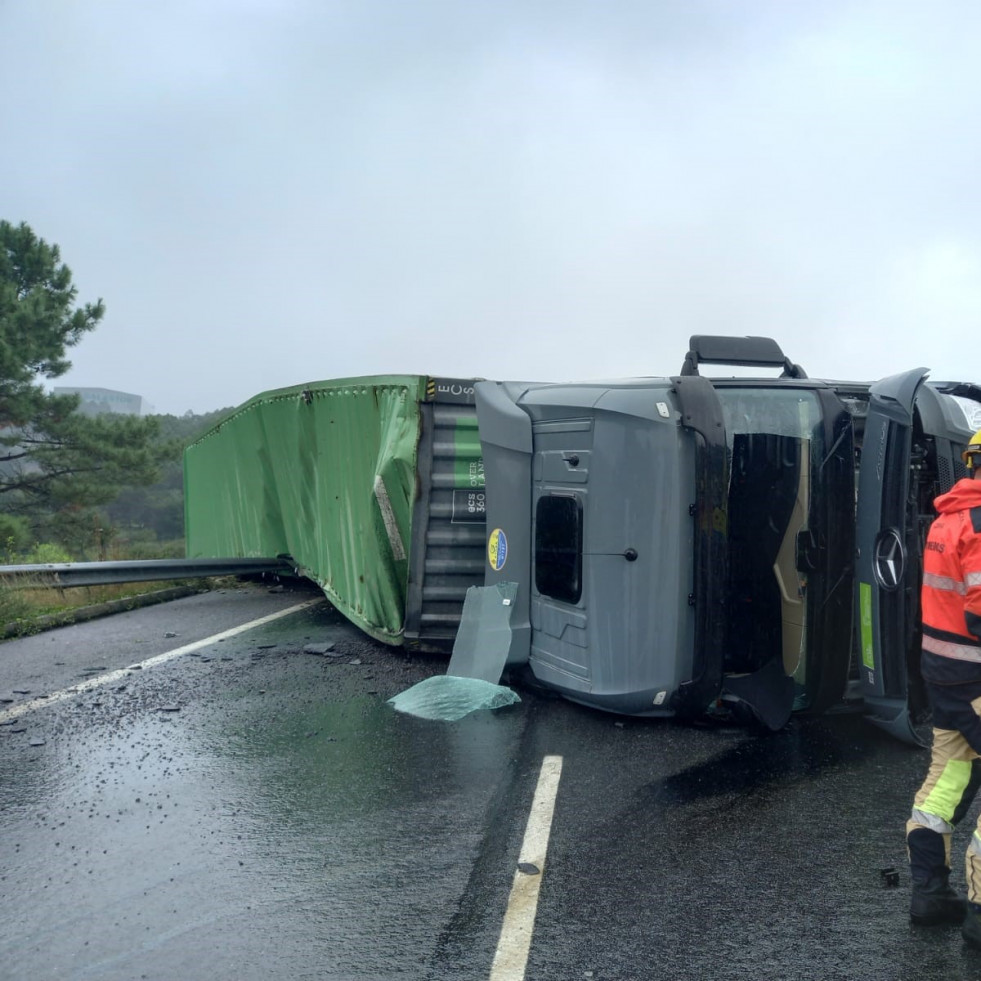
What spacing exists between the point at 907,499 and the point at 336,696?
3985 mm

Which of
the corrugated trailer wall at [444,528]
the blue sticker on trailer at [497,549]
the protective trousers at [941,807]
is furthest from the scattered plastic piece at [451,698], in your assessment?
the protective trousers at [941,807]

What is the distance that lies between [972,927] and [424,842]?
2.14 metres

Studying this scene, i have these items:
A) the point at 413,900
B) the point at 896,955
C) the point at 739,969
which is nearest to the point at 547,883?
the point at 413,900

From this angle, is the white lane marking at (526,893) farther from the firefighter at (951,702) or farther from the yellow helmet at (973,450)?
the yellow helmet at (973,450)

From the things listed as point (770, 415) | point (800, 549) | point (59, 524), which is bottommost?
point (59, 524)

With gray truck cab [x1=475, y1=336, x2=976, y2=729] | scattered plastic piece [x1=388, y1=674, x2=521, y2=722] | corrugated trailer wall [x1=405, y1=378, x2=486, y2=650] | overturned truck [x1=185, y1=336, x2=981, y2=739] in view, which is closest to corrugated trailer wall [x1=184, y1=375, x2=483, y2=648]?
corrugated trailer wall [x1=405, y1=378, x2=486, y2=650]

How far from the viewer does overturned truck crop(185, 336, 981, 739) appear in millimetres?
5102

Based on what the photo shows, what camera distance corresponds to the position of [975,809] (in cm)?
451

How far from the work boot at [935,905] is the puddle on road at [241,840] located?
1.68 m

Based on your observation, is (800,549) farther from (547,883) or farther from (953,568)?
(547,883)

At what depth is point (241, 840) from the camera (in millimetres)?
4266

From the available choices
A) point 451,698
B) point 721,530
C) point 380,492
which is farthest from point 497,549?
point 721,530

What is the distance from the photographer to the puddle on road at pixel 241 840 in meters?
3.32

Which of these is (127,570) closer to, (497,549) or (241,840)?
(497,549)
